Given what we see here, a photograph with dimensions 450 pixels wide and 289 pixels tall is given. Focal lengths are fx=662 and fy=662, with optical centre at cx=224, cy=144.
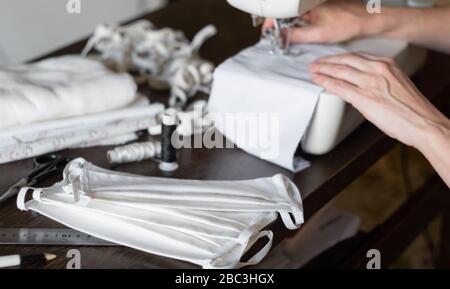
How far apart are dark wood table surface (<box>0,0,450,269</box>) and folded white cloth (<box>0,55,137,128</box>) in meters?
0.07

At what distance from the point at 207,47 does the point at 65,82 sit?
411 mm

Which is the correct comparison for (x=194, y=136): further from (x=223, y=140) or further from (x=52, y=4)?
(x=52, y=4)

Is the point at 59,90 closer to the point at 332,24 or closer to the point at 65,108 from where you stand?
the point at 65,108

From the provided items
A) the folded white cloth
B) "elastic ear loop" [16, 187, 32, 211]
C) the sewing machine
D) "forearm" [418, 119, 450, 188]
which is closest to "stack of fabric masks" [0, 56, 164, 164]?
the folded white cloth

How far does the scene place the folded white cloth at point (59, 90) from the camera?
962 millimetres

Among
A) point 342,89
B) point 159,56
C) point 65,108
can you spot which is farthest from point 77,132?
point 342,89

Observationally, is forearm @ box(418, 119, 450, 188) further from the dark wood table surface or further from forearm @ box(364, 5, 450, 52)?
forearm @ box(364, 5, 450, 52)

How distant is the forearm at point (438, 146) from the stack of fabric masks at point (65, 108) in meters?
0.42

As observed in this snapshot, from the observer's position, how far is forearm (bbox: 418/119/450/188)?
0.94 m

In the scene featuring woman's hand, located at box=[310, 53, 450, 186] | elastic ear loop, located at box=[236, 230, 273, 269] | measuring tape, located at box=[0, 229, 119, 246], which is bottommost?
elastic ear loop, located at box=[236, 230, 273, 269]

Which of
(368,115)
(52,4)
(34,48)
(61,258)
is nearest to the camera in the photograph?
(61,258)

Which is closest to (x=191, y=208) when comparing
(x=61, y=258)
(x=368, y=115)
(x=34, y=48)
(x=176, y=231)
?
(x=176, y=231)

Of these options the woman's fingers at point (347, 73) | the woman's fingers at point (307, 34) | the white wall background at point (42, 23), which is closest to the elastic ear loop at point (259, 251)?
the woman's fingers at point (347, 73)

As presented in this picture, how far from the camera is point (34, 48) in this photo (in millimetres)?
1627
